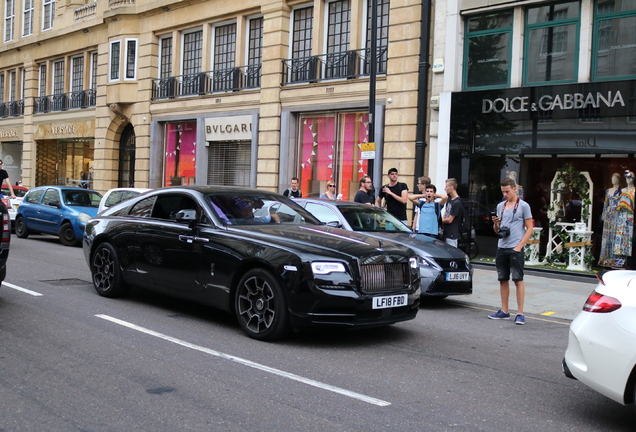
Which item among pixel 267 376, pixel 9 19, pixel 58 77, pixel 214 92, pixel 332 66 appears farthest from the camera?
pixel 9 19

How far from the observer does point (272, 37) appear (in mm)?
21031

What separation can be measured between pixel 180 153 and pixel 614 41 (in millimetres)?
15956

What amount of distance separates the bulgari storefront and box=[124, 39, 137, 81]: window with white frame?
15.3 metres

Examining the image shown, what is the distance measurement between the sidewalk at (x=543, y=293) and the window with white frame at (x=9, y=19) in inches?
1230

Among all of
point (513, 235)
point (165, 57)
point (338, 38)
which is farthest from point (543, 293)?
point (165, 57)

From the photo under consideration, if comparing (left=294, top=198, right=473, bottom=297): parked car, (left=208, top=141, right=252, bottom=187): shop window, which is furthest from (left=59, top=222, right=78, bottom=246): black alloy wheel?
(left=294, top=198, right=473, bottom=297): parked car

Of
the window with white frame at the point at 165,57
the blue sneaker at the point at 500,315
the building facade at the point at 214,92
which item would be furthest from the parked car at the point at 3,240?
the window with white frame at the point at 165,57

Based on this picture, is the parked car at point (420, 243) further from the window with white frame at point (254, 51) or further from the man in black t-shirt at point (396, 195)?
the window with white frame at point (254, 51)

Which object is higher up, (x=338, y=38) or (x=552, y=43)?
(x=338, y=38)

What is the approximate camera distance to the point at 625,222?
13555 millimetres

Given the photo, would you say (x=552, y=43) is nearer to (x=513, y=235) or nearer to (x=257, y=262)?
(x=513, y=235)

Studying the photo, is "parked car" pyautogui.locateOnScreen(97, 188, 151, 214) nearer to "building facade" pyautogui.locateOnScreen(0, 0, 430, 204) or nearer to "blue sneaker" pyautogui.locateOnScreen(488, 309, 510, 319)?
"building facade" pyautogui.locateOnScreen(0, 0, 430, 204)

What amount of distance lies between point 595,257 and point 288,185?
971 cm

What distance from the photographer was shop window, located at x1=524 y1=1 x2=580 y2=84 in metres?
14.6
